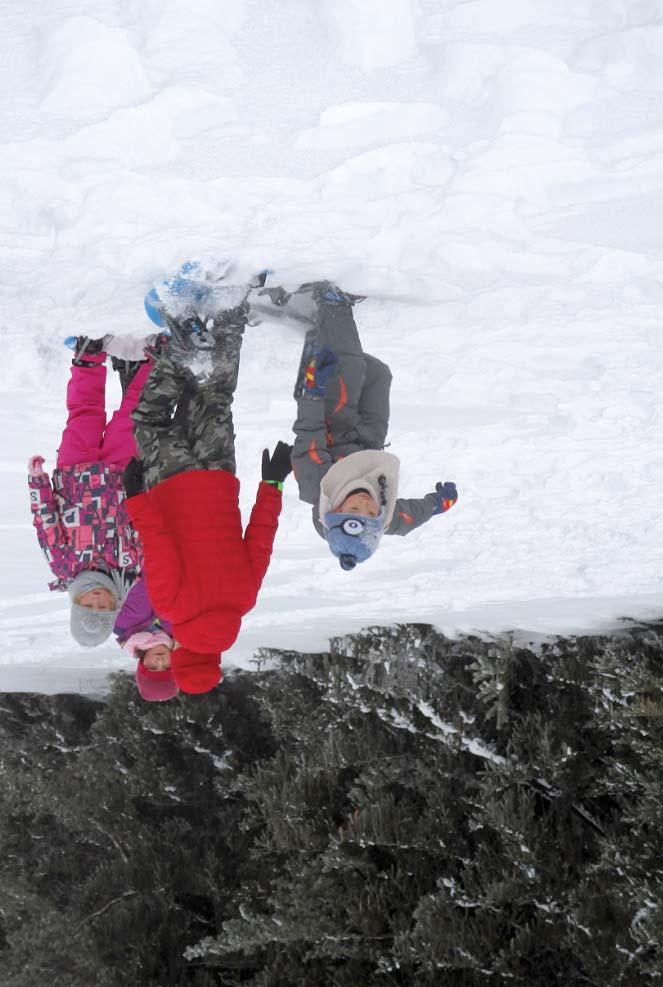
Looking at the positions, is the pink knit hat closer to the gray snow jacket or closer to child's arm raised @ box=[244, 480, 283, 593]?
child's arm raised @ box=[244, 480, 283, 593]

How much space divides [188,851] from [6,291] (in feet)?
16.0

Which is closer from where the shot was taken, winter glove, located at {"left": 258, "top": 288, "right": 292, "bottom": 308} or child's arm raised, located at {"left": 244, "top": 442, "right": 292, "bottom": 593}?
winter glove, located at {"left": 258, "top": 288, "right": 292, "bottom": 308}

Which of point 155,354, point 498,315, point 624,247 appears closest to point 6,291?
point 155,354

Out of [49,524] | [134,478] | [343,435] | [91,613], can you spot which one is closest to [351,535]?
[343,435]

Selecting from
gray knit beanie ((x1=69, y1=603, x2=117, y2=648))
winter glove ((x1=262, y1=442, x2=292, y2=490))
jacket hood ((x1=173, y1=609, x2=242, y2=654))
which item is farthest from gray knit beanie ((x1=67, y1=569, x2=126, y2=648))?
winter glove ((x1=262, y1=442, x2=292, y2=490))

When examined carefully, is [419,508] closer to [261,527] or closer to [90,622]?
[261,527]

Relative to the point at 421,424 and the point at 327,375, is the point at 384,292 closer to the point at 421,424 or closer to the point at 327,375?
the point at 327,375

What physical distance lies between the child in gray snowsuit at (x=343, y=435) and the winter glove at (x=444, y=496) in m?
0.04

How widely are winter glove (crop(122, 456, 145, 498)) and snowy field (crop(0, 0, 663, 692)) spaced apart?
0.46m

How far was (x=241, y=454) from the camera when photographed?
10.4 feet

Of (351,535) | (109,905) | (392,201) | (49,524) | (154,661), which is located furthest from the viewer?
(109,905)

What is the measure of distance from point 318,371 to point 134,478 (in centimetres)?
71

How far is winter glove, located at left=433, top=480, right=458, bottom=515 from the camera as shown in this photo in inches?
117

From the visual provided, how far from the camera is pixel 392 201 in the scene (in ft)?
7.18
